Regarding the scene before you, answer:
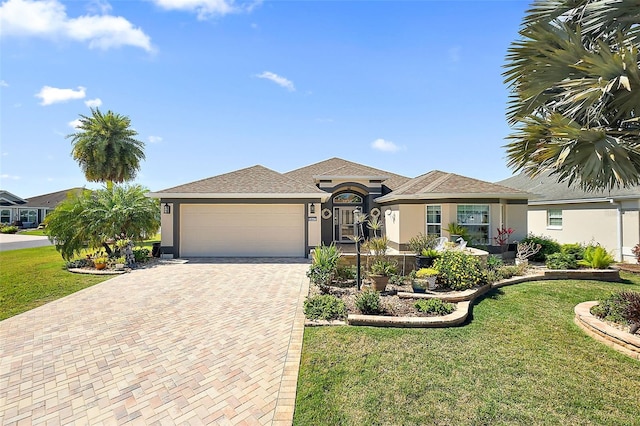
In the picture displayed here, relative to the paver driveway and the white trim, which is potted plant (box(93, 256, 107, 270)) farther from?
the paver driveway

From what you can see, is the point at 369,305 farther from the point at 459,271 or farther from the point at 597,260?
the point at 597,260

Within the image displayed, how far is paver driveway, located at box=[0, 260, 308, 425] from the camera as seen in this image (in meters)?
3.48

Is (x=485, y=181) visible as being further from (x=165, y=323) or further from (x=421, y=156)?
(x=165, y=323)

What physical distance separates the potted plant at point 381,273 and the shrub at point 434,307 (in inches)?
57.8

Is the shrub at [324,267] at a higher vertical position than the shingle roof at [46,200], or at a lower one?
lower

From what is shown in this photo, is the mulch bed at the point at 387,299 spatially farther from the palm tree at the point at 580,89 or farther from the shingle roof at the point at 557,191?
the shingle roof at the point at 557,191

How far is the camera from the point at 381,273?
8.67 meters

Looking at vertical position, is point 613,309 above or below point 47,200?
below

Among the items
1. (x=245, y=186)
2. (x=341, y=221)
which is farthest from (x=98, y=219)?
(x=341, y=221)

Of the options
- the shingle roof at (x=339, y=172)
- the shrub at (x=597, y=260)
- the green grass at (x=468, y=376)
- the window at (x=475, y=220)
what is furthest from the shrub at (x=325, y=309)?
the shingle roof at (x=339, y=172)

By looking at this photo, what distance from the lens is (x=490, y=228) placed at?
45.3 ft

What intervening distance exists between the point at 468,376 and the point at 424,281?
379 centimetres

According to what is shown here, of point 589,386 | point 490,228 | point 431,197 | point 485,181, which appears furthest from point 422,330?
point 485,181

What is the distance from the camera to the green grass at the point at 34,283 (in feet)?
24.6
